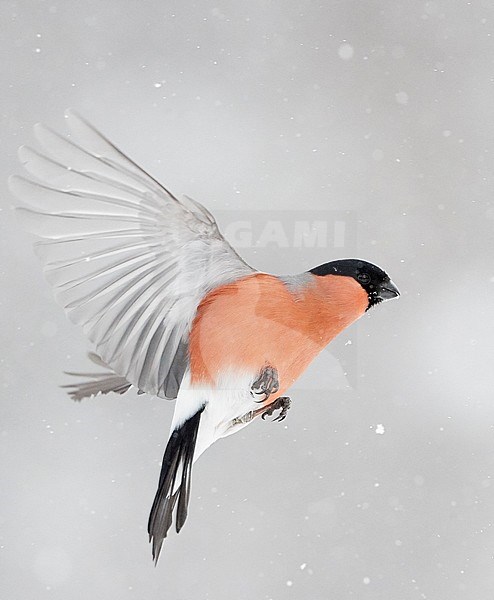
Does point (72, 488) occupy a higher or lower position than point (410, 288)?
lower

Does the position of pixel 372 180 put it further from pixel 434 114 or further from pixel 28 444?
→ pixel 28 444

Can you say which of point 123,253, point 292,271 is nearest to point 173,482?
point 123,253

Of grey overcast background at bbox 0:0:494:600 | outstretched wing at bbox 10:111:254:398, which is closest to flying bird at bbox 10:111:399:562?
outstretched wing at bbox 10:111:254:398

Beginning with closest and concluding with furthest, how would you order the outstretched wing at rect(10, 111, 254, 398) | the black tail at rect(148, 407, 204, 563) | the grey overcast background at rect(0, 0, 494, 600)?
the outstretched wing at rect(10, 111, 254, 398), the black tail at rect(148, 407, 204, 563), the grey overcast background at rect(0, 0, 494, 600)

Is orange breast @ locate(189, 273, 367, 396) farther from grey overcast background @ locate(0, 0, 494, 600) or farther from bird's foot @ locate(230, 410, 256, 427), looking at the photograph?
grey overcast background @ locate(0, 0, 494, 600)

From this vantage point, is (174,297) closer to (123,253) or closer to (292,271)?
(123,253)

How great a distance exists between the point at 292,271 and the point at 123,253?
70cm

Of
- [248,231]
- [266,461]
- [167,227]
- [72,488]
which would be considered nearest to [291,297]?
[167,227]

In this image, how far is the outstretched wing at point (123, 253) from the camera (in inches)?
26.3

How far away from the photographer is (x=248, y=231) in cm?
118

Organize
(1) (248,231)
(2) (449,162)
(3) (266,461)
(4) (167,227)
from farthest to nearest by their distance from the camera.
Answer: (2) (449,162) → (3) (266,461) → (1) (248,231) → (4) (167,227)

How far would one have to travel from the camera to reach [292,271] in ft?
4.58

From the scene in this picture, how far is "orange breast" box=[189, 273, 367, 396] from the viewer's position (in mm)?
786

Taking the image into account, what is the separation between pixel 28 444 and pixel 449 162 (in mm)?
930
